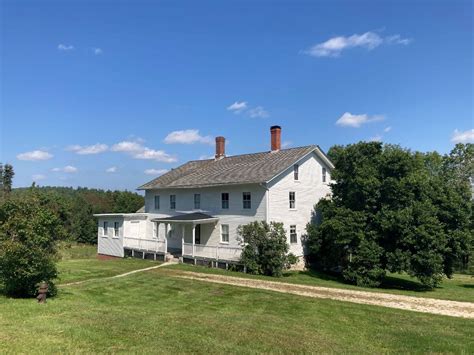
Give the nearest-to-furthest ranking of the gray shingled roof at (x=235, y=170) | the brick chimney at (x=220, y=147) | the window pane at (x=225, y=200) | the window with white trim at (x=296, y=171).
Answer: the gray shingled roof at (x=235, y=170) → the window with white trim at (x=296, y=171) → the window pane at (x=225, y=200) → the brick chimney at (x=220, y=147)

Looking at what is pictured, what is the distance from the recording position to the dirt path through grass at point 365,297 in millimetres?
15545

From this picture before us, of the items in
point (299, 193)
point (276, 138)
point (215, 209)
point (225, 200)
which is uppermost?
point (276, 138)

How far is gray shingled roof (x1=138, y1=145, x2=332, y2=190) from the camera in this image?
93.0ft

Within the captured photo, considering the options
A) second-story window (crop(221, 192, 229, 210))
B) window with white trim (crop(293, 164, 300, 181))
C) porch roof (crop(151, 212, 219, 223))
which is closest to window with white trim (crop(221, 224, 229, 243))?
porch roof (crop(151, 212, 219, 223))

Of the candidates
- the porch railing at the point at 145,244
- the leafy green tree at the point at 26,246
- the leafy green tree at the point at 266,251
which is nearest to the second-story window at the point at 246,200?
the leafy green tree at the point at 266,251

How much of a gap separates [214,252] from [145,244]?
8377mm

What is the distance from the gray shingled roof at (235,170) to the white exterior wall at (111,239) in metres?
4.26

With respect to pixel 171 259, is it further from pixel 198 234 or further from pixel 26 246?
pixel 26 246

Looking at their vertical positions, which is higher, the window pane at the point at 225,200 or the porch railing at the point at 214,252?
the window pane at the point at 225,200

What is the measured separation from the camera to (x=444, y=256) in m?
24.7

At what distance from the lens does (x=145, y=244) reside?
32.9 m

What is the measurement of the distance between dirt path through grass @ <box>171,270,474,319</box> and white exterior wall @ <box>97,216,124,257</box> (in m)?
15.1

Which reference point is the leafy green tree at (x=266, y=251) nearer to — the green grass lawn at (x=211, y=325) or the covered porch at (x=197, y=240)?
the covered porch at (x=197, y=240)

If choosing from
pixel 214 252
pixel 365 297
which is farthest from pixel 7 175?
pixel 365 297
